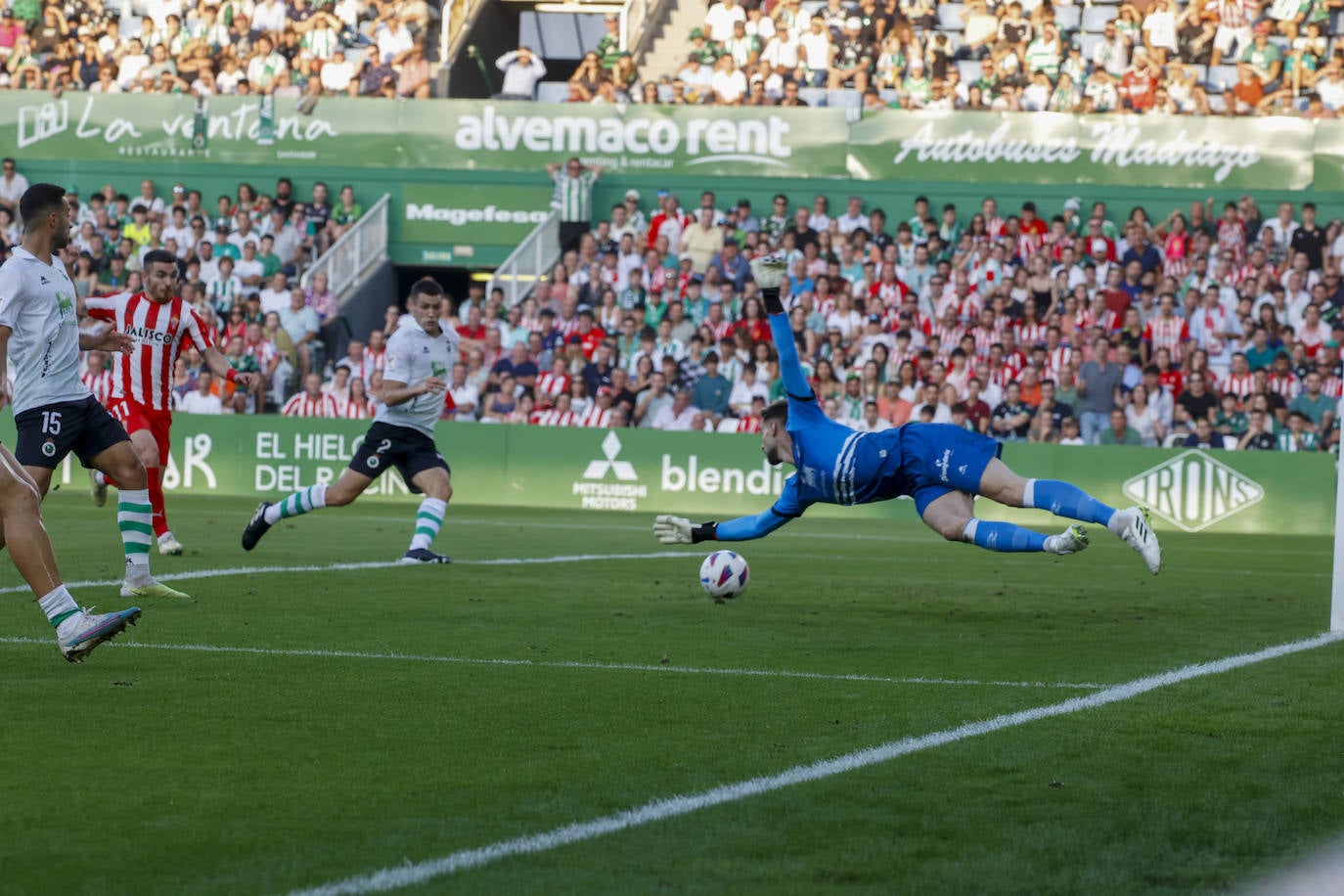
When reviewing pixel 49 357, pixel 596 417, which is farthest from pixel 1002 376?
pixel 49 357

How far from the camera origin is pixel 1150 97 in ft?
88.8

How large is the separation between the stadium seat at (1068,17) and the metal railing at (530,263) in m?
8.44

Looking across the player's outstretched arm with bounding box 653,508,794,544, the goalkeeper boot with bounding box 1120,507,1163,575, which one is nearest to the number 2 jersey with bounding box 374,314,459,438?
the player's outstretched arm with bounding box 653,508,794,544

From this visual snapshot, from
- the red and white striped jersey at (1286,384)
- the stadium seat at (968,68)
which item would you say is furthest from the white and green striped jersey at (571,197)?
the red and white striped jersey at (1286,384)

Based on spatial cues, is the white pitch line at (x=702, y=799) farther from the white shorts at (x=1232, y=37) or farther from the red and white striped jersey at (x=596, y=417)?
the white shorts at (x=1232, y=37)

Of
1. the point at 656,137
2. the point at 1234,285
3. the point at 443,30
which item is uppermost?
the point at 443,30

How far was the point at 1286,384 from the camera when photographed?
2253 cm

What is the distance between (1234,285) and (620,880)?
862 inches

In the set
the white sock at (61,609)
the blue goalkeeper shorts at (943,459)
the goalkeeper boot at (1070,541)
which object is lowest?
the white sock at (61,609)

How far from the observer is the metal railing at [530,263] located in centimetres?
2656

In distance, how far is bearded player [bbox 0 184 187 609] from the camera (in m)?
8.10

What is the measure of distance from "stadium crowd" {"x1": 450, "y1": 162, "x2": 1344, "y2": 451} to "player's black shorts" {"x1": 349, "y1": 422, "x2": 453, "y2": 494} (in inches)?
368

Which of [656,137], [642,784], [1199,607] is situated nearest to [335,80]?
[656,137]

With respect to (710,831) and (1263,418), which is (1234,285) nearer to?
(1263,418)
